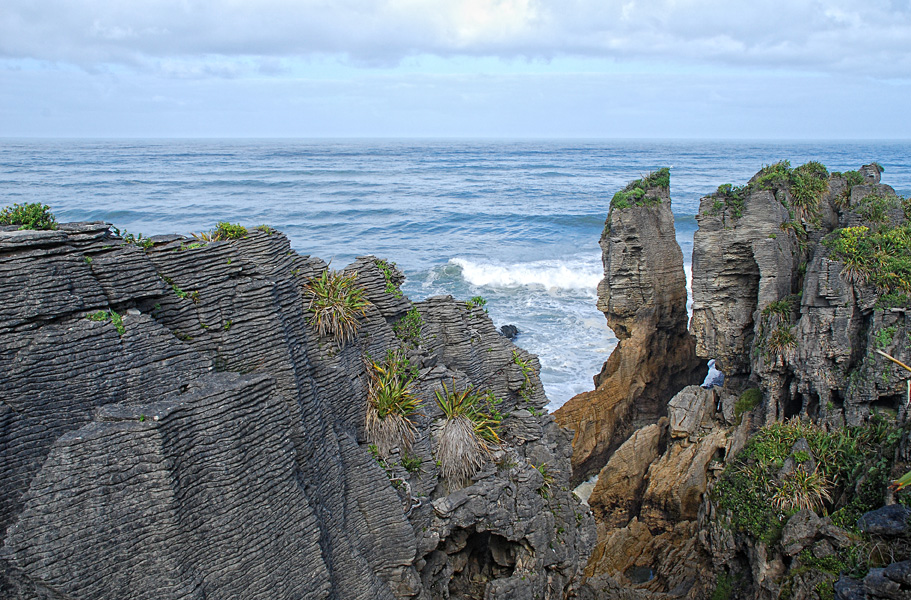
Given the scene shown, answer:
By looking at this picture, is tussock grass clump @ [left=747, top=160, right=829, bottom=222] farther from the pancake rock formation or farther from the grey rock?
the grey rock

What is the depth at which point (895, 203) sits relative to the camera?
18.6 m

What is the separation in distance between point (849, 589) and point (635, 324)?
37.2ft

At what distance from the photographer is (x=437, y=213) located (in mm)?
56500

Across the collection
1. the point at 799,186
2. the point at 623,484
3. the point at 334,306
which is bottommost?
the point at 623,484

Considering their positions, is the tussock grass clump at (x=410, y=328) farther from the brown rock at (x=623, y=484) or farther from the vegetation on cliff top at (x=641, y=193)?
the vegetation on cliff top at (x=641, y=193)

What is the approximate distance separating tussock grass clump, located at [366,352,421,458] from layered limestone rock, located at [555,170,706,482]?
10.1 metres

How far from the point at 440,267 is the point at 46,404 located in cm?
3284

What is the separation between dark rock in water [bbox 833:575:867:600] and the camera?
371 inches

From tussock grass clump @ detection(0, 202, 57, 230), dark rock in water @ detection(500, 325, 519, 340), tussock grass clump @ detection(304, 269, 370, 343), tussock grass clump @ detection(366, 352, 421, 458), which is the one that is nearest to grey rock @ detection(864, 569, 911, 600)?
tussock grass clump @ detection(366, 352, 421, 458)

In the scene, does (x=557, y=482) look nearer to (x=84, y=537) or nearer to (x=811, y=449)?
(x=811, y=449)

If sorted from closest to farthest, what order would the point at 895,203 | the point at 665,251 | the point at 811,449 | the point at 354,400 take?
the point at 354,400 → the point at 811,449 → the point at 895,203 → the point at 665,251

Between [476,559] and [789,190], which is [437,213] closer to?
[789,190]

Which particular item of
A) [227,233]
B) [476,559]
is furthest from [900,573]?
[227,233]

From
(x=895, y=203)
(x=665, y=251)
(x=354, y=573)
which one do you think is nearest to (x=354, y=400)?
(x=354, y=573)
